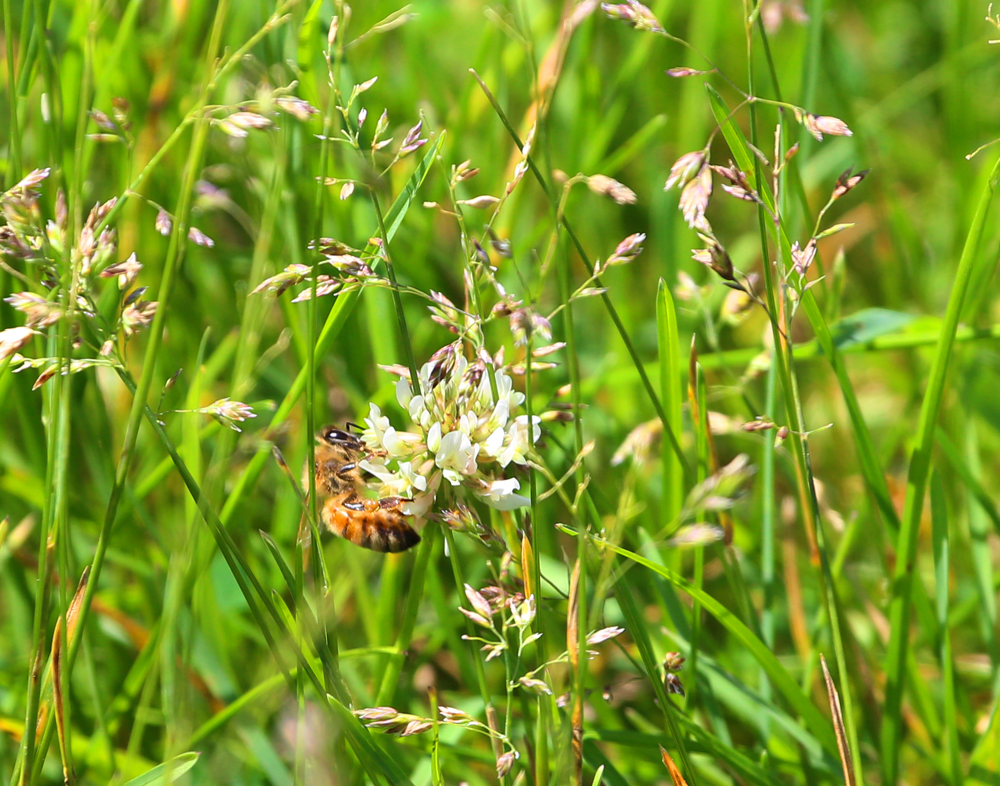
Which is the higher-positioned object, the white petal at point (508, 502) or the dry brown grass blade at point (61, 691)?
the white petal at point (508, 502)

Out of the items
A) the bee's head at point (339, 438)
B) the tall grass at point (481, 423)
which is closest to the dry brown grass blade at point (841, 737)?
the tall grass at point (481, 423)

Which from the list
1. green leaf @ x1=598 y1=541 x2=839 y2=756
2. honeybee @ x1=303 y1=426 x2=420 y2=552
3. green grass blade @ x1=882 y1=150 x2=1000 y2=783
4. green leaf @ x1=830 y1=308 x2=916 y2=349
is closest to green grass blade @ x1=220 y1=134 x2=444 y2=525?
honeybee @ x1=303 y1=426 x2=420 y2=552

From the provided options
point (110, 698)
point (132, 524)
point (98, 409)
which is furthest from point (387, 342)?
Answer: point (110, 698)

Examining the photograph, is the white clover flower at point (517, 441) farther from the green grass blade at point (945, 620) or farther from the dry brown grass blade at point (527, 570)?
the green grass blade at point (945, 620)

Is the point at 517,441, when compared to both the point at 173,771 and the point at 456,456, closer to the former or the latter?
the point at 456,456

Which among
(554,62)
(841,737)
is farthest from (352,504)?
(554,62)

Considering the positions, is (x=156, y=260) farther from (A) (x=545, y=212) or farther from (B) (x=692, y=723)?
(B) (x=692, y=723)
